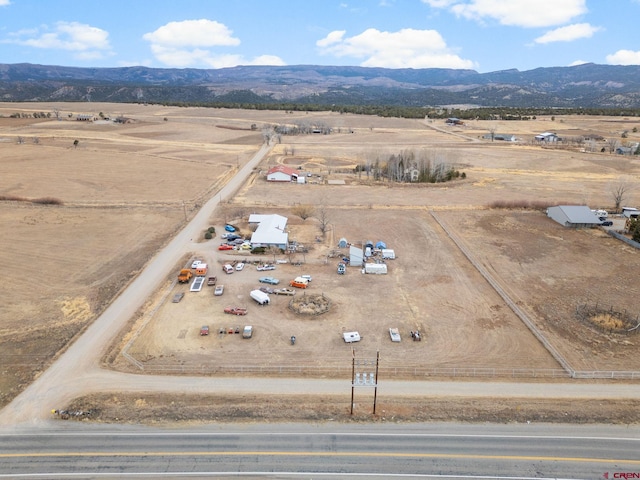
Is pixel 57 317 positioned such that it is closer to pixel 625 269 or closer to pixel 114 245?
pixel 114 245

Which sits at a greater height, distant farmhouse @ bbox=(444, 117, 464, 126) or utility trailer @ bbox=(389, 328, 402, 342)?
distant farmhouse @ bbox=(444, 117, 464, 126)

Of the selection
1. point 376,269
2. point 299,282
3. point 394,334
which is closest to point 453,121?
point 376,269


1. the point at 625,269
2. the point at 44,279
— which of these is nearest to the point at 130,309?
the point at 44,279

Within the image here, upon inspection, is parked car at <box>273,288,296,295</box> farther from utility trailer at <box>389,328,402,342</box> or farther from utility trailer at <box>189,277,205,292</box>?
utility trailer at <box>389,328,402,342</box>

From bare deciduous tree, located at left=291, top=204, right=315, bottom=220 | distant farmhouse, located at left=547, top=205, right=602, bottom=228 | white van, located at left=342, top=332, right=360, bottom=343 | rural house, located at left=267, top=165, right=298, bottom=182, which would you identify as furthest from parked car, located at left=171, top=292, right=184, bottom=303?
distant farmhouse, located at left=547, top=205, right=602, bottom=228

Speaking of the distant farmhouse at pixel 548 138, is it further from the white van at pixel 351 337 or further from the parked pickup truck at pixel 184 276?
the parked pickup truck at pixel 184 276

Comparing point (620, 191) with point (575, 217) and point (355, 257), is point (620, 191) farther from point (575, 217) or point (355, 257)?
point (355, 257)
